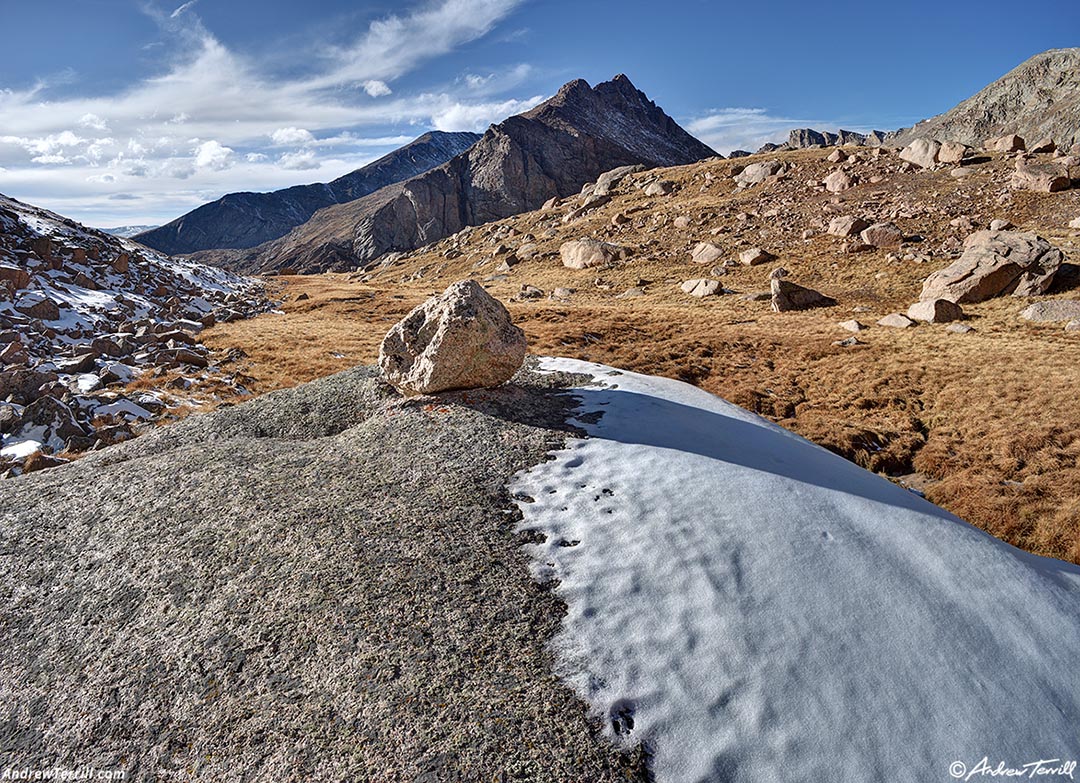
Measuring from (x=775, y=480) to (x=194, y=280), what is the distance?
69.2 metres

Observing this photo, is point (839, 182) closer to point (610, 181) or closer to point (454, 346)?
point (610, 181)

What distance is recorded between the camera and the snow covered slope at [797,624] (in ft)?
19.6

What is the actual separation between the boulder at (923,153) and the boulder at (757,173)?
13.6 meters

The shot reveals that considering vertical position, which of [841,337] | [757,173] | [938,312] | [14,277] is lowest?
[841,337]

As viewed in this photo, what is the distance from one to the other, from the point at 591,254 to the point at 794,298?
26105 mm

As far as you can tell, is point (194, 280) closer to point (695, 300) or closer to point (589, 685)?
point (695, 300)

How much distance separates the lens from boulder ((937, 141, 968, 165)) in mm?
56312

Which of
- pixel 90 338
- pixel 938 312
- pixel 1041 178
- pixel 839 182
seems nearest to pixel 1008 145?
pixel 1041 178

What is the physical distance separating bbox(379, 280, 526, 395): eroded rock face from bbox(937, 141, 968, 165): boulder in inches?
2575

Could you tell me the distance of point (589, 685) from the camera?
21.5ft

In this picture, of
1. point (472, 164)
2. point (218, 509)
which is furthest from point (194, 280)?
point (472, 164)

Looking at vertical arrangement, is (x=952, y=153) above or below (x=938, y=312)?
above

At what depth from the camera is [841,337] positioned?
27.6 meters

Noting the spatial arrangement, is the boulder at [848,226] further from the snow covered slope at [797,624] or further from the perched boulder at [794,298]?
the snow covered slope at [797,624]
